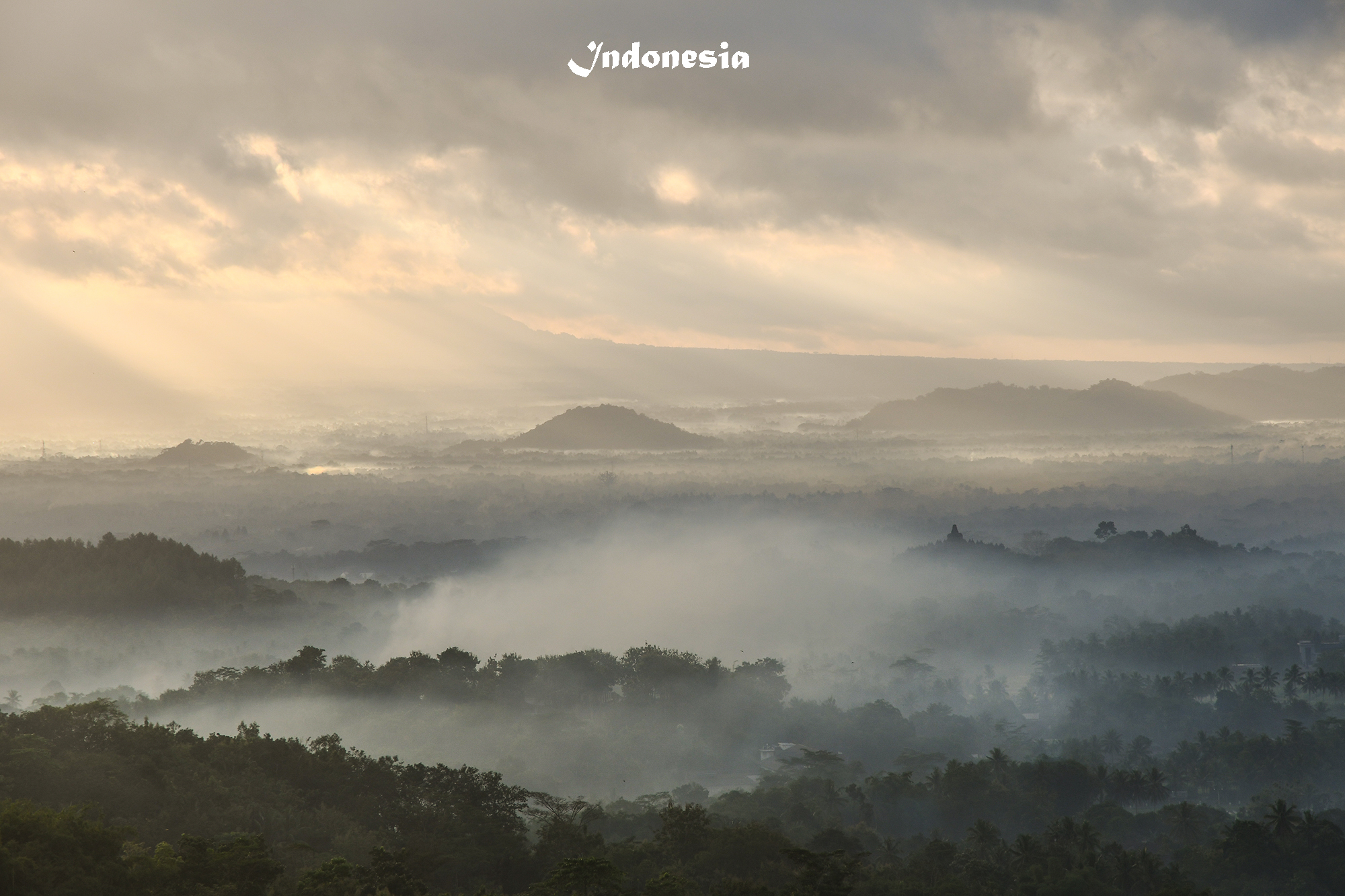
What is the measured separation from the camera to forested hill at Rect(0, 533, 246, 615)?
169 m

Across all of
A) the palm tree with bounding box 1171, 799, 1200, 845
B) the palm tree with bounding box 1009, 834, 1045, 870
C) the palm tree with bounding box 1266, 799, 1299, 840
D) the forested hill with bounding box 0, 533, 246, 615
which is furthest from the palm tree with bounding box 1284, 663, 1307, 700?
the forested hill with bounding box 0, 533, 246, 615

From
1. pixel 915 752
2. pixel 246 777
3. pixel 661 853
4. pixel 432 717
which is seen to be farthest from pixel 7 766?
pixel 915 752

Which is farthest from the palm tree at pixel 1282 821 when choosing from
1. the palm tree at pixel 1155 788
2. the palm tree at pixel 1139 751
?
the palm tree at pixel 1139 751

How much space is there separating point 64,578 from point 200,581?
72.9 ft

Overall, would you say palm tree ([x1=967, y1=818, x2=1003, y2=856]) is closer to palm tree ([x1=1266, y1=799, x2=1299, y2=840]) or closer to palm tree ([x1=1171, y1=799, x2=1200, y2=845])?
palm tree ([x1=1171, y1=799, x2=1200, y2=845])

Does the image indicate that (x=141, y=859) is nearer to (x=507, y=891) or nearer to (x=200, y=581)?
(x=507, y=891)

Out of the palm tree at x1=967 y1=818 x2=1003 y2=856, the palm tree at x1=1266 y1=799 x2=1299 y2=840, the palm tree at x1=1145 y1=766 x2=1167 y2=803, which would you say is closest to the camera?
the palm tree at x1=1266 y1=799 x2=1299 y2=840

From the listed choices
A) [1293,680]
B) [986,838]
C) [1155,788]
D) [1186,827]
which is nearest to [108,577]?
[986,838]

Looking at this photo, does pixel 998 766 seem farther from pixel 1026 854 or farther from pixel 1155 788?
pixel 1026 854

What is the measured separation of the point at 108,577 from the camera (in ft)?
572

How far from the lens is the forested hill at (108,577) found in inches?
6649

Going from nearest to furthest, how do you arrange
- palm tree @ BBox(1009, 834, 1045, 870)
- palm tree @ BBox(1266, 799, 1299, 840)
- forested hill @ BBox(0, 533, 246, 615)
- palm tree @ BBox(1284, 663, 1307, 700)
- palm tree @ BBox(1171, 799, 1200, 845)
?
palm tree @ BBox(1009, 834, 1045, 870), palm tree @ BBox(1266, 799, 1299, 840), palm tree @ BBox(1171, 799, 1200, 845), palm tree @ BBox(1284, 663, 1307, 700), forested hill @ BBox(0, 533, 246, 615)

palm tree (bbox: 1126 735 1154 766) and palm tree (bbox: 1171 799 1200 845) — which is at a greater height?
palm tree (bbox: 1171 799 1200 845)

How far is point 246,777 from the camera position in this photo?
61625mm
